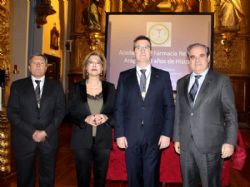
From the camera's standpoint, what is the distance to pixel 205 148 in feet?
9.11

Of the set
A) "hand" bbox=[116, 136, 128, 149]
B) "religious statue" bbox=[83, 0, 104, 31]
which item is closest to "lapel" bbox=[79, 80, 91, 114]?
"hand" bbox=[116, 136, 128, 149]

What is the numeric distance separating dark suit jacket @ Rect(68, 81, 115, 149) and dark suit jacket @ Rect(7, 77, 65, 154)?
7.9 inches

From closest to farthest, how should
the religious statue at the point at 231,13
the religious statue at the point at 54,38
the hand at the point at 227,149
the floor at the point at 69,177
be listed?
1. the hand at the point at 227,149
2. the floor at the point at 69,177
3. the religious statue at the point at 54,38
4. the religious statue at the point at 231,13

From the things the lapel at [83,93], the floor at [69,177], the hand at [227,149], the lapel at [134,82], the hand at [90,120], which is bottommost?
the floor at [69,177]

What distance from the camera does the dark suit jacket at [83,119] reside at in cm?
313

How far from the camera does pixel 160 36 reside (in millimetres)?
8219

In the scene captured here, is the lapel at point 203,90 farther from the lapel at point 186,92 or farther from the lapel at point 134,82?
the lapel at point 134,82

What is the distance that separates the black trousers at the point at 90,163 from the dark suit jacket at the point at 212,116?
2.69ft

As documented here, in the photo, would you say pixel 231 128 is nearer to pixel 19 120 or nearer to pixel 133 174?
pixel 133 174

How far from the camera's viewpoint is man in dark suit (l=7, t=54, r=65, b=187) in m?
3.18

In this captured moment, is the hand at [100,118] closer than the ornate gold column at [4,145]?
Yes

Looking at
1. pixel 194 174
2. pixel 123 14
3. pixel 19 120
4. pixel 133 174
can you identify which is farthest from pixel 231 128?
pixel 123 14

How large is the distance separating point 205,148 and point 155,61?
5.48m

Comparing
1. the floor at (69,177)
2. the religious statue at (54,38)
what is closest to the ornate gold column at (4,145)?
the floor at (69,177)
